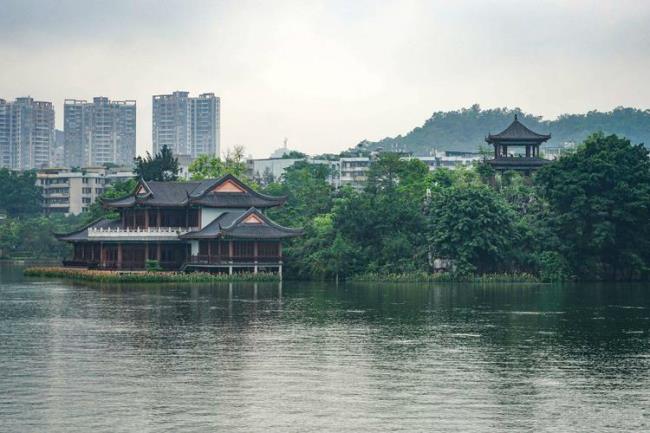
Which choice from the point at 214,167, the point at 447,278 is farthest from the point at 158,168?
the point at 447,278

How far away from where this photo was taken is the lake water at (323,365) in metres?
27.3

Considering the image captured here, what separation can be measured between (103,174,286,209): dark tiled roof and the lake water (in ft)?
77.0

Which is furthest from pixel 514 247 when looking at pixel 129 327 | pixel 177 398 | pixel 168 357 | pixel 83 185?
pixel 83 185

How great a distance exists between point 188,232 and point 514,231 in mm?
22131

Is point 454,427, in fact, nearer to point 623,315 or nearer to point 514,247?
point 623,315

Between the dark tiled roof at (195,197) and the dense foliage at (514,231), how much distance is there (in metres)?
4.57

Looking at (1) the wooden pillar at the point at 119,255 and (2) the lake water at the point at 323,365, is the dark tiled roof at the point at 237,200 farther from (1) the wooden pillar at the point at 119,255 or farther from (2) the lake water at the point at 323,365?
(2) the lake water at the point at 323,365

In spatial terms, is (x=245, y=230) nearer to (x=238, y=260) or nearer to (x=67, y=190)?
(x=238, y=260)

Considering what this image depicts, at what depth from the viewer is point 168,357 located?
36.7m

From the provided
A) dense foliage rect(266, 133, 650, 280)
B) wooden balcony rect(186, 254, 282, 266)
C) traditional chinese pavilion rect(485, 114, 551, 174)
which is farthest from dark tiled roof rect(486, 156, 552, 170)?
wooden balcony rect(186, 254, 282, 266)

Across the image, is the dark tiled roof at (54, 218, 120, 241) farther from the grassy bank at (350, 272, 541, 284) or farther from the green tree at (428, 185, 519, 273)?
the green tree at (428, 185, 519, 273)

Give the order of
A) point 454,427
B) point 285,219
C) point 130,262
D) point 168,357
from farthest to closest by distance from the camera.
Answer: point 285,219
point 130,262
point 168,357
point 454,427

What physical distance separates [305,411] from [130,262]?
54556 millimetres

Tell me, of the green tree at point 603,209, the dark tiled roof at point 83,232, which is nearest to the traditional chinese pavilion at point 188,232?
the dark tiled roof at point 83,232
